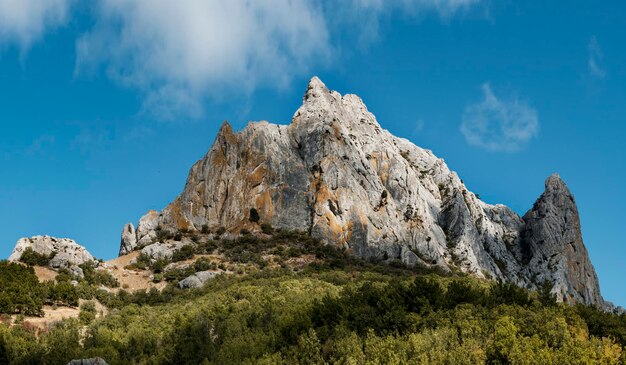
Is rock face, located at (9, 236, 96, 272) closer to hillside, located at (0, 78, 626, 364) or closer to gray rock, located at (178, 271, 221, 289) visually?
hillside, located at (0, 78, 626, 364)

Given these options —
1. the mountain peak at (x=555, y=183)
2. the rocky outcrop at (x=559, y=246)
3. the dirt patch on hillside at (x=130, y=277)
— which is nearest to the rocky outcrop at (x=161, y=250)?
the dirt patch on hillside at (x=130, y=277)

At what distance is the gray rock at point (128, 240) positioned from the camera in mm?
116062

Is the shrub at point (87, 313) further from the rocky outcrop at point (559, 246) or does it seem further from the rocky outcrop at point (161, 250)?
the rocky outcrop at point (559, 246)

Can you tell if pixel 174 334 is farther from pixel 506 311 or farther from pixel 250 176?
pixel 250 176

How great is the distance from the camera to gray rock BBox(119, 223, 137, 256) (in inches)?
4569

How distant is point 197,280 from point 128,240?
24289mm

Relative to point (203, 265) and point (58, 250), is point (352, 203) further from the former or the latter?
point (58, 250)

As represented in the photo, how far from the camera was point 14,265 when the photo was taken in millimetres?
90000

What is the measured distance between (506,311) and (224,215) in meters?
67.9

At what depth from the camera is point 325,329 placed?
207 ft

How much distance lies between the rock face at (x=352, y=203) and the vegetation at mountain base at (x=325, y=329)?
2745cm

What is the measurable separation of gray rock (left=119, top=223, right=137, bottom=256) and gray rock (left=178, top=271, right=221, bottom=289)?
20.4 m

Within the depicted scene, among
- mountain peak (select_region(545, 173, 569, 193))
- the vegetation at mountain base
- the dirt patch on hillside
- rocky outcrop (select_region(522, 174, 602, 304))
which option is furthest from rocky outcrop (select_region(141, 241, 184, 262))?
mountain peak (select_region(545, 173, 569, 193))

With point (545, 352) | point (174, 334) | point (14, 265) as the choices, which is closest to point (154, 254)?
point (14, 265)
